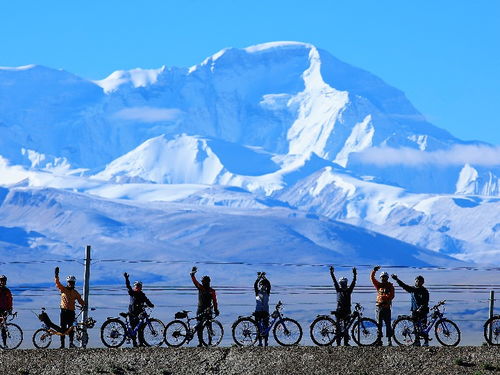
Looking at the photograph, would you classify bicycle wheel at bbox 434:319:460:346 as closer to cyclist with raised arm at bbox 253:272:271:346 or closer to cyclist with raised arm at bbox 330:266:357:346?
cyclist with raised arm at bbox 330:266:357:346

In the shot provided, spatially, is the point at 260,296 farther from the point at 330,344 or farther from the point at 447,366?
the point at 447,366

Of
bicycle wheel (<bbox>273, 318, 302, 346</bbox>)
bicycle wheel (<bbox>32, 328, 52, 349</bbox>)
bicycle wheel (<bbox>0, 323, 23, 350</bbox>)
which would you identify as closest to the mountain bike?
bicycle wheel (<bbox>273, 318, 302, 346</bbox>)

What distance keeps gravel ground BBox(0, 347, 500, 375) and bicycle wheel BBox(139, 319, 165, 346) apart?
243cm

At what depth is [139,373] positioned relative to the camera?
32438 mm

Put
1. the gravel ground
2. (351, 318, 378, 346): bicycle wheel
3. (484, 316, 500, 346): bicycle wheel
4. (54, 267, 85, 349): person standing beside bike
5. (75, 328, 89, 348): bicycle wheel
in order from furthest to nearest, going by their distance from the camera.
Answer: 1. (75, 328, 89, 348): bicycle wheel
2. (484, 316, 500, 346): bicycle wheel
3. (54, 267, 85, 349): person standing beside bike
4. (351, 318, 378, 346): bicycle wheel
5. the gravel ground

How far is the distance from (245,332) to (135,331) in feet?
11.0

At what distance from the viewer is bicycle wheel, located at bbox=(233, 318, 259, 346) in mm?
36031

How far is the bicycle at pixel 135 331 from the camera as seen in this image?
1430 inches

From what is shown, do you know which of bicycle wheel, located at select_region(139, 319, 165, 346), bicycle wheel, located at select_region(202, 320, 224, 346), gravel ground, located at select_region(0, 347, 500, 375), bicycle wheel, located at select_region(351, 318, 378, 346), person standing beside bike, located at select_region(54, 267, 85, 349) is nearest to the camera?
gravel ground, located at select_region(0, 347, 500, 375)

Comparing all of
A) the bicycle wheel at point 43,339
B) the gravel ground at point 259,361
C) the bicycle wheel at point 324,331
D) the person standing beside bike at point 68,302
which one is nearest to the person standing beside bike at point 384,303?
the bicycle wheel at point 324,331

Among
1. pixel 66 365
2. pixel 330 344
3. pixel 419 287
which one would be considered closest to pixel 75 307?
pixel 66 365

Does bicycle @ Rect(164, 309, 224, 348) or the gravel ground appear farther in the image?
bicycle @ Rect(164, 309, 224, 348)

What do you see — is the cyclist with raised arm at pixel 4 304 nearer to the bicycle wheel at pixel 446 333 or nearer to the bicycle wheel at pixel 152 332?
the bicycle wheel at pixel 152 332

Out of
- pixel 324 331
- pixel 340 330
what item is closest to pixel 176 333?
pixel 324 331
